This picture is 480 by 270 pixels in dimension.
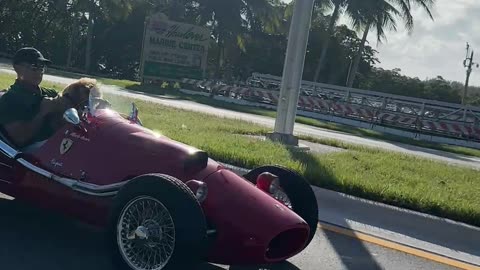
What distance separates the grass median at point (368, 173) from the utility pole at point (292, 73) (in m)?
0.81

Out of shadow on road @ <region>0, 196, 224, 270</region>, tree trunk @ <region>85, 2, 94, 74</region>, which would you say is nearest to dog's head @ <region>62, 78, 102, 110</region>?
shadow on road @ <region>0, 196, 224, 270</region>

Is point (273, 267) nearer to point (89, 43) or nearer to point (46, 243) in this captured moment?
point (46, 243)

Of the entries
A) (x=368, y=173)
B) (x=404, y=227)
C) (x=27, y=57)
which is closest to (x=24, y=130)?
(x=27, y=57)

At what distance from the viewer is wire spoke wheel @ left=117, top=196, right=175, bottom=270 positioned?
4.01 metres

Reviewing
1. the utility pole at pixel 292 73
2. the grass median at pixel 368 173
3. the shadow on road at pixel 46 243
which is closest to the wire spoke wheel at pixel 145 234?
the shadow on road at pixel 46 243

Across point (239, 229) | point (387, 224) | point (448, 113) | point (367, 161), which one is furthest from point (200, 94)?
point (239, 229)

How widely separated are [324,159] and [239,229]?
571 centimetres

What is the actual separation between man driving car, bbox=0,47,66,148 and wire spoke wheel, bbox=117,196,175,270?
4.93 ft

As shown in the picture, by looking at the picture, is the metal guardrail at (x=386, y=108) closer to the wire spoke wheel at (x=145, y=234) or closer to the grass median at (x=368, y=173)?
the grass median at (x=368, y=173)

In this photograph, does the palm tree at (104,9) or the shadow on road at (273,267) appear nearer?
the shadow on road at (273,267)

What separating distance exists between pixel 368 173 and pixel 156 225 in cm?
511

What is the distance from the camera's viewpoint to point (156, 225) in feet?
13.3

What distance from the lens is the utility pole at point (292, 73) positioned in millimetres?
11391

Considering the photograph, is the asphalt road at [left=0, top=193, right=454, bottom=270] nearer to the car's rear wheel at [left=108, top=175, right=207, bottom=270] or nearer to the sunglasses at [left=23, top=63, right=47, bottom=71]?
the car's rear wheel at [left=108, top=175, right=207, bottom=270]
